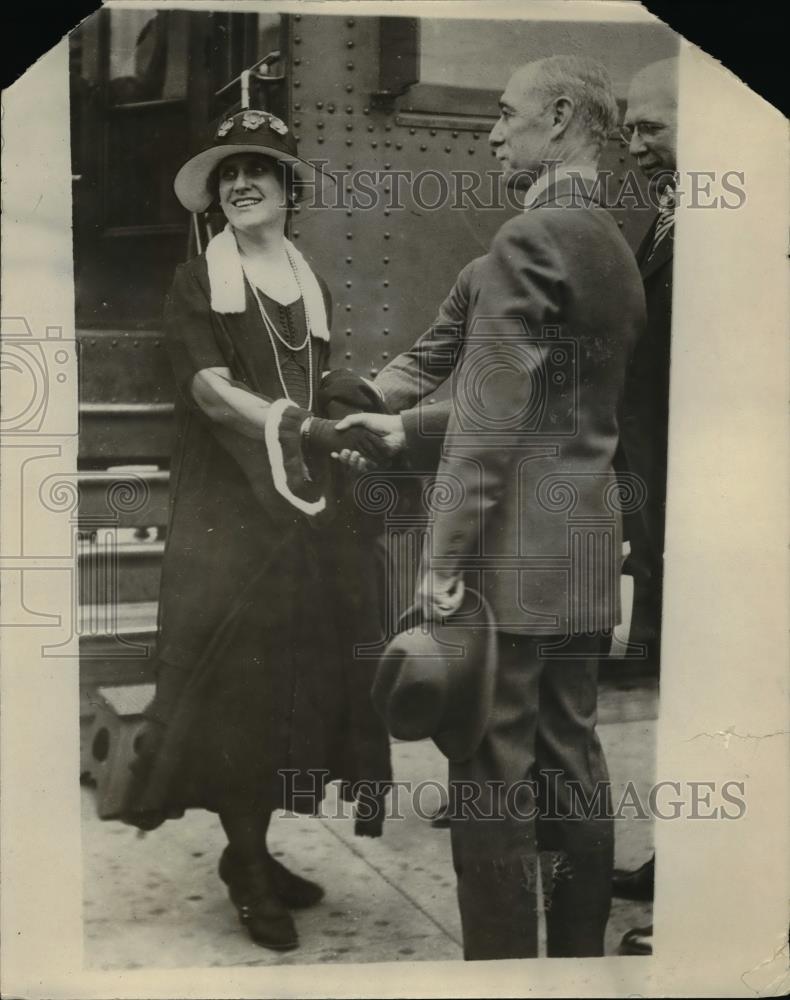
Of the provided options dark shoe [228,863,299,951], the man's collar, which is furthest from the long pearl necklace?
dark shoe [228,863,299,951]

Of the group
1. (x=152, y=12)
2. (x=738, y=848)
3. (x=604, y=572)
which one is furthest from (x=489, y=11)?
(x=738, y=848)

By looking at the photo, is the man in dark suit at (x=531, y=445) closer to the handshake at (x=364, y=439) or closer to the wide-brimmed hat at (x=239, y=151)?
the handshake at (x=364, y=439)

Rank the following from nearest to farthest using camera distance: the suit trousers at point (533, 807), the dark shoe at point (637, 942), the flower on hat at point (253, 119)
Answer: the flower on hat at point (253, 119)
the suit trousers at point (533, 807)
the dark shoe at point (637, 942)

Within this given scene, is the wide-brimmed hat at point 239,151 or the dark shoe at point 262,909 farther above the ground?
the wide-brimmed hat at point 239,151

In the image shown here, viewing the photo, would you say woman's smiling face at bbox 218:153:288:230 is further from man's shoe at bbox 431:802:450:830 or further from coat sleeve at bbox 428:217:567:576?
man's shoe at bbox 431:802:450:830

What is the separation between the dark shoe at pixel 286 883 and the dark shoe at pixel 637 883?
840 millimetres

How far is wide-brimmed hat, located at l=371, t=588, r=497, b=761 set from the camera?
3203 millimetres

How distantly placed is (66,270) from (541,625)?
1.57 meters

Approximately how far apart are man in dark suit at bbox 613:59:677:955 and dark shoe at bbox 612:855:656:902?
57 centimetres

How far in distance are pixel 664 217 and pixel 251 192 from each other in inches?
44.2

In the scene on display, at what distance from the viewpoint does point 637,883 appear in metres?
3.41

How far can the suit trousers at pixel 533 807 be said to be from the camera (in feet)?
10.6
